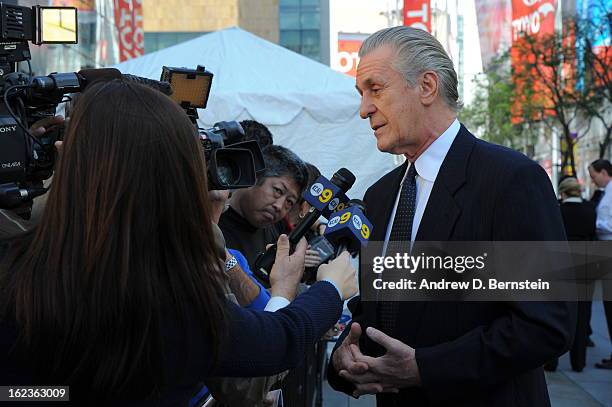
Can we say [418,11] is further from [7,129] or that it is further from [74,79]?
[7,129]

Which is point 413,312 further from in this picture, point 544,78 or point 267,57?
point 544,78

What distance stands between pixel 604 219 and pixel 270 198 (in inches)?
235

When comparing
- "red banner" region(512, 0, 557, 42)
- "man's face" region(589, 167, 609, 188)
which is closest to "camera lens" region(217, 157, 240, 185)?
"man's face" region(589, 167, 609, 188)

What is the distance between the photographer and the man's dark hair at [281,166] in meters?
4.55

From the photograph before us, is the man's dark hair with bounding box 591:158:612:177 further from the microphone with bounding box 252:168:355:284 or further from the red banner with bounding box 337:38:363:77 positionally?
the red banner with bounding box 337:38:363:77

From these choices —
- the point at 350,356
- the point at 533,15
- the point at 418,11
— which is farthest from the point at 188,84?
the point at 533,15

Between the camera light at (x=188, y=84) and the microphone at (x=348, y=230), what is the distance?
81 centimetres

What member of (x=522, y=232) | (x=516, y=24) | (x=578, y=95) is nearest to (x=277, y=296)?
(x=522, y=232)

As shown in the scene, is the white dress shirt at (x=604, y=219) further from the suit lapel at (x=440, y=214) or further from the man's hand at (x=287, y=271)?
the man's hand at (x=287, y=271)

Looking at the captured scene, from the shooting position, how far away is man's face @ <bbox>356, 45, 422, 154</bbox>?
2766mm

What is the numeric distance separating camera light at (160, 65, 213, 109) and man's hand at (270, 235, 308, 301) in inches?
28.5

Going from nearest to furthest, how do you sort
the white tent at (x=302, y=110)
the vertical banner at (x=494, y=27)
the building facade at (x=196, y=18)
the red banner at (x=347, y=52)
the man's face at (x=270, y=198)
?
1. the man's face at (x=270, y=198)
2. the white tent at (x=302, y=110)
3. the building facade at (x=196, y=18)
4. the vertical banner at (x=494, y=27)
5. the red banner at (x=347, y=52)

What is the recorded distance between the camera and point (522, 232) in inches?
96.4

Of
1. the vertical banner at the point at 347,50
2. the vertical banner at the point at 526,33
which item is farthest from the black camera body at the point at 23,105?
the vertical banner at the point at 347,50
